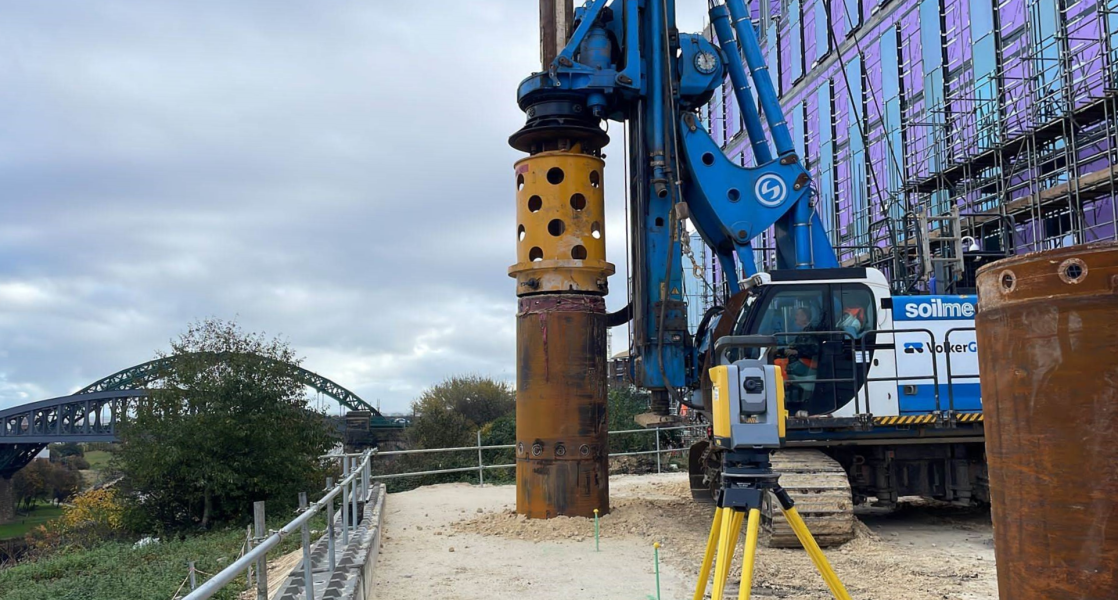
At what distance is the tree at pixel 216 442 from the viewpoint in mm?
24047

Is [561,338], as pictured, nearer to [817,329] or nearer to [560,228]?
[560,228]

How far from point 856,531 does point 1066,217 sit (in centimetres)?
994

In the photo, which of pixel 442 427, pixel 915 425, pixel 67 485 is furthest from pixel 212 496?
pixel 67 485

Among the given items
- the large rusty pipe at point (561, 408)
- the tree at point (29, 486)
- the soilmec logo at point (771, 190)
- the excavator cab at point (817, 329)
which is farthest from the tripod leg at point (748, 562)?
the tree at point (29, 486)

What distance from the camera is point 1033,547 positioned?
101 inches

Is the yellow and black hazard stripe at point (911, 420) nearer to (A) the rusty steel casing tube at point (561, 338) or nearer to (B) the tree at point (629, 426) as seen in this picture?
(A) the rusty steel casing tube at point (561, 338)

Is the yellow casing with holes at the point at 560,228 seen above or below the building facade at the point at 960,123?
→ below

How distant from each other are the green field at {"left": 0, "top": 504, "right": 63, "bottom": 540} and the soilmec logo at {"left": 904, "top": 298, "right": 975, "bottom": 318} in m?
44.7

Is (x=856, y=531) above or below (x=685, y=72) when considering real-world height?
below

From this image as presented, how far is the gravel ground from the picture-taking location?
27.3ft

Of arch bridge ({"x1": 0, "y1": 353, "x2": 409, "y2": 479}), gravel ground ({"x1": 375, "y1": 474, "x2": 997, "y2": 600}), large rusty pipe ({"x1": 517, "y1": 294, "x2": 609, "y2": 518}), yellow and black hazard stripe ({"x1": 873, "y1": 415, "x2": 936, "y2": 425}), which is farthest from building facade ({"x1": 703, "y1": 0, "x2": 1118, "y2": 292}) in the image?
arch bridge ({"x1": 0, "y1": 353, "x2": 409, "y2": 479})

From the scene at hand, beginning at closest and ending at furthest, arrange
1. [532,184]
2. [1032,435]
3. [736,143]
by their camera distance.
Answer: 1. [1032,435]
2. [532,184]
3. [736,143]

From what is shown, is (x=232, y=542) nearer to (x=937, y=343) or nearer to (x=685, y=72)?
(x=685, y=72)

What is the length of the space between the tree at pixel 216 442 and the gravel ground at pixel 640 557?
11357 millimetres
